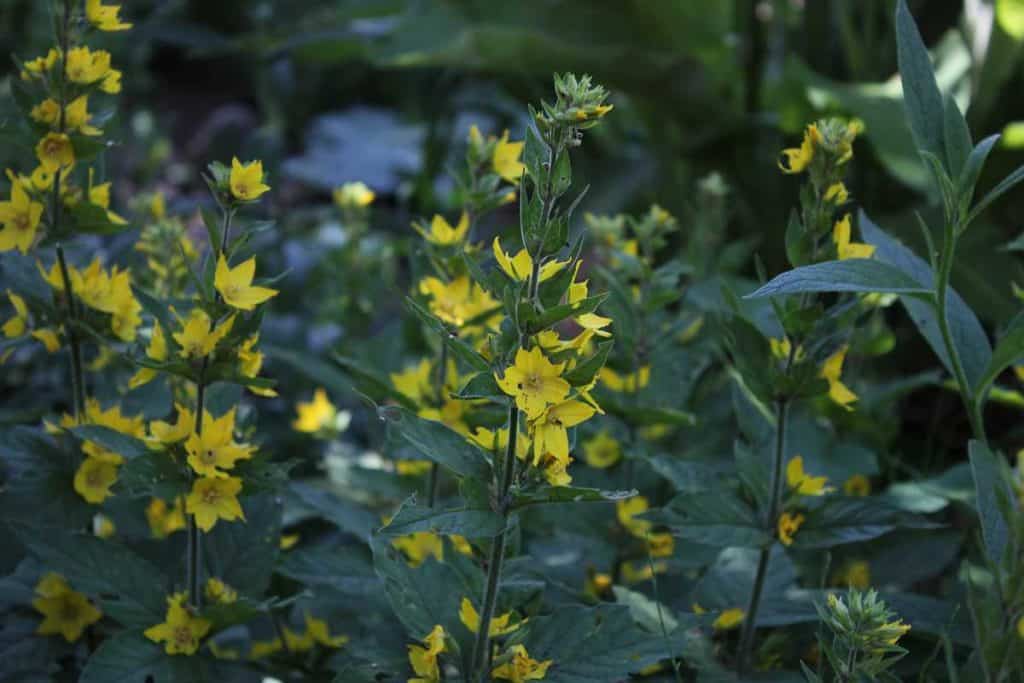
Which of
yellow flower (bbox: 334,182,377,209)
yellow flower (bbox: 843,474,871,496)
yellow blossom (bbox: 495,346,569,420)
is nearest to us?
yellow blossom (bbox: 495,346,569,420)

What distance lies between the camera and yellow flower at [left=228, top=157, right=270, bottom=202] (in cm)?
121

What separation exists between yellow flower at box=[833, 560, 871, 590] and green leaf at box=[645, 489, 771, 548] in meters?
0.34

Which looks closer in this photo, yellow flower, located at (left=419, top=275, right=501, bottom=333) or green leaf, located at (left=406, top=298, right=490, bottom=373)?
green leaf, located at (left=406, top=298, right=490, bottom=373)

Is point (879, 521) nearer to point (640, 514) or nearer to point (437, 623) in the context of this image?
point (640, 514)

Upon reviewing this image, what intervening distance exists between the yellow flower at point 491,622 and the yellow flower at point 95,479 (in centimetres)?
47

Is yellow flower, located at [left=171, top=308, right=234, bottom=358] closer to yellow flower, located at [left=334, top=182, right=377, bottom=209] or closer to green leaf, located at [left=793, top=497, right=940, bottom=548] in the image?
green leaf, located at [left=793, top=497, right=940, bottom=548]

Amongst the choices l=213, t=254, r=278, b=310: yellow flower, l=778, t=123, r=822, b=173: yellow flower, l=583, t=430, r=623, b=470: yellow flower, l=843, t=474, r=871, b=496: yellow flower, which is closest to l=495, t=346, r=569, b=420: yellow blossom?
l=213, t=254, r=278, b=310: yellow flower

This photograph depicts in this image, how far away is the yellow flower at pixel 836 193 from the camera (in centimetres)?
129

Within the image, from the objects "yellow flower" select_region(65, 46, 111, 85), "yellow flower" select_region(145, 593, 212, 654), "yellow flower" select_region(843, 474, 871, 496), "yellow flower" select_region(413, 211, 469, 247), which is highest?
"yellow flower" select_region(65, 46, 111, 85)

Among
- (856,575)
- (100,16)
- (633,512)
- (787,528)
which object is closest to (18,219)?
(100,16)

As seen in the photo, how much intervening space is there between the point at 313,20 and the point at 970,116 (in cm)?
175

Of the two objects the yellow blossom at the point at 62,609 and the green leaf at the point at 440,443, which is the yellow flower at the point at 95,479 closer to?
the yellow blossom at the point at 62,609

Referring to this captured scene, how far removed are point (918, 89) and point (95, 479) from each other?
41.2 inches

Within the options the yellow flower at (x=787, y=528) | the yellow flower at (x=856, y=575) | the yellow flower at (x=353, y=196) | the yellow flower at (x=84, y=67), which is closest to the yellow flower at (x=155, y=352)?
the yellow flower at (x=84, y=67)
